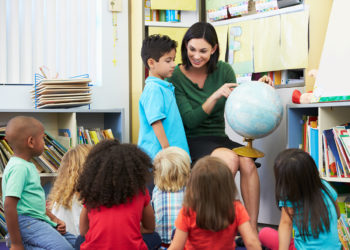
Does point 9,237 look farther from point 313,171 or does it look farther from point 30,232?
point 313,171

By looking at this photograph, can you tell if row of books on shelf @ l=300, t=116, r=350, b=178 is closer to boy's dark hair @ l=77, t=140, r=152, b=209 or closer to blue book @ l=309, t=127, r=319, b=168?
blue book @ l=309, t=127, r=319, b=168

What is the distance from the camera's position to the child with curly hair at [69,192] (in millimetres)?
2793

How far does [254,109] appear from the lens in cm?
282

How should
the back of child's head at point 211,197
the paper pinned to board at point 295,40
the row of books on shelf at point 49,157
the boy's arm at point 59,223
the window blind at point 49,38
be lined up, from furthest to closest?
the window blind at point 49,38, the row of books on shelf at point 49,157, the paper pinned to board at point 295,40, the boy's arm at point 59,223, the back of child's head at point 211,197

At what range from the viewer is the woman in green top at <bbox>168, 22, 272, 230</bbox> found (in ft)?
9.75

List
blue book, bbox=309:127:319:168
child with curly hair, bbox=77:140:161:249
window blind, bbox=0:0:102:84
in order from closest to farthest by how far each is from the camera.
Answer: child with curly hair, bbox=77:140:161:249 < blue book, bbox=309:127:319:168 < window blind, bbox=0:0:102:84

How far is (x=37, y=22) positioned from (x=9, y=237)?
218cm

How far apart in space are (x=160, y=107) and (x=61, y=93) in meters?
1.05

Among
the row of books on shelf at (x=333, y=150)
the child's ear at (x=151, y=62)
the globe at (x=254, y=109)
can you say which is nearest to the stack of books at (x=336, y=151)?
the row of books on shelf at (x=333, y=150)

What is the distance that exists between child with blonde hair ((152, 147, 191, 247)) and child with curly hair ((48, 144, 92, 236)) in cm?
53

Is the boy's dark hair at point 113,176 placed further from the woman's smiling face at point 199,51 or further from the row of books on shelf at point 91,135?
the row of books on shelf at point 91,135

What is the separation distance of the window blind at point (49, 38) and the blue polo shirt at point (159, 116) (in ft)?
4.22

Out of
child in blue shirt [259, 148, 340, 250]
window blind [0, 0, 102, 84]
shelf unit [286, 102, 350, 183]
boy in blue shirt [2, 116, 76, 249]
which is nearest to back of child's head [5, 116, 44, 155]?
boy in blue shirt [2, 116, 76, 249]

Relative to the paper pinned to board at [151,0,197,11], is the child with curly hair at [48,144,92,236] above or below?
below
